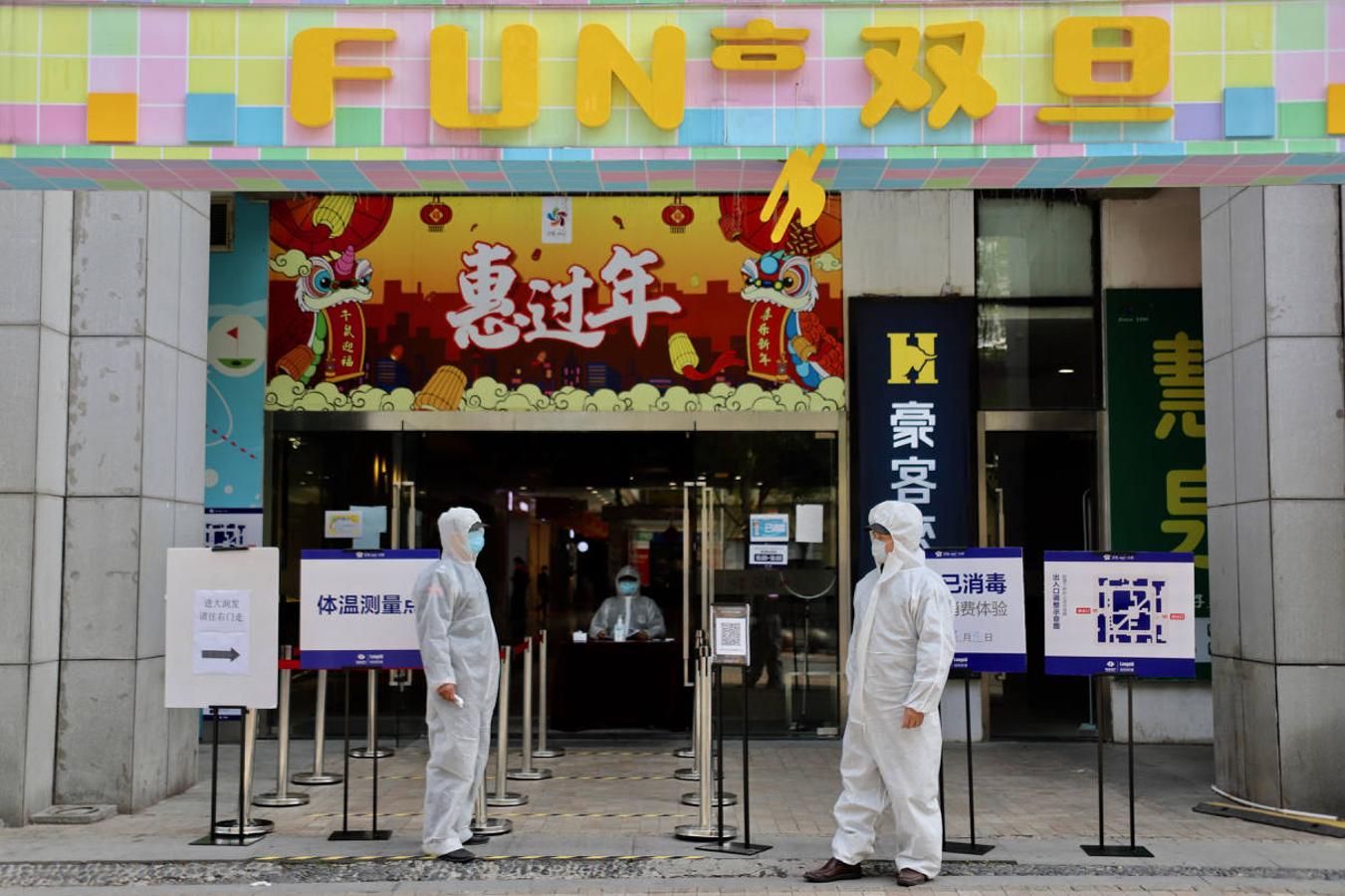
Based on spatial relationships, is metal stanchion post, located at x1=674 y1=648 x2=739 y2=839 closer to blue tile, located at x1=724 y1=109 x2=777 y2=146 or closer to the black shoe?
the black shoe

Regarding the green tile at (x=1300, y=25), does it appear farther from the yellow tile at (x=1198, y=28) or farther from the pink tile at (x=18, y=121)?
the pink tile at (x=18, y=121)

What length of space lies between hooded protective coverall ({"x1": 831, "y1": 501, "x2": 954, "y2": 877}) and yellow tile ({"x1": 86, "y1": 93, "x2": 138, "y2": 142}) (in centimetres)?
413

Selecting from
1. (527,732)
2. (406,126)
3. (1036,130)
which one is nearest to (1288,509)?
(1036,130)

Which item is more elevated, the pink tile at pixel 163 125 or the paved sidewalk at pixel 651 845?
the pink tile at pixel 163 125

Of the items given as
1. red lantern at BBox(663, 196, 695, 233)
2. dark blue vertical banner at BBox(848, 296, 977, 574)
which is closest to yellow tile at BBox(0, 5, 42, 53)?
red lantern at BBox(663, 196, 695, 233)

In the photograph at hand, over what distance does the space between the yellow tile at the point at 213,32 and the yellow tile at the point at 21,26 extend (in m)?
0.70

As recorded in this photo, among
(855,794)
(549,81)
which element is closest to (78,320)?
(549,81)

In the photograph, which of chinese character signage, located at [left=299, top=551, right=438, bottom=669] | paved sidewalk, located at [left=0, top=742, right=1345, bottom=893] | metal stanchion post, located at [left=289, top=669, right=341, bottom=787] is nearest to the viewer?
paved sidewalk, located at [left=0, top=742, right=1345, bottom=893]

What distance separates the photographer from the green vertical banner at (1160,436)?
41.2 ft

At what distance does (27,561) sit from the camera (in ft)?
29.7

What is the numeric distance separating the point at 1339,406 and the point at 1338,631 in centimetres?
140

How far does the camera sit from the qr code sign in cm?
816

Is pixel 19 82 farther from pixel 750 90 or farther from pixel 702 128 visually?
pixel 750 90

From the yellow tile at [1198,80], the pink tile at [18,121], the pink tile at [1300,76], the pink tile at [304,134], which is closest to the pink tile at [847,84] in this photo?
the yellow tile at [1198,80]
